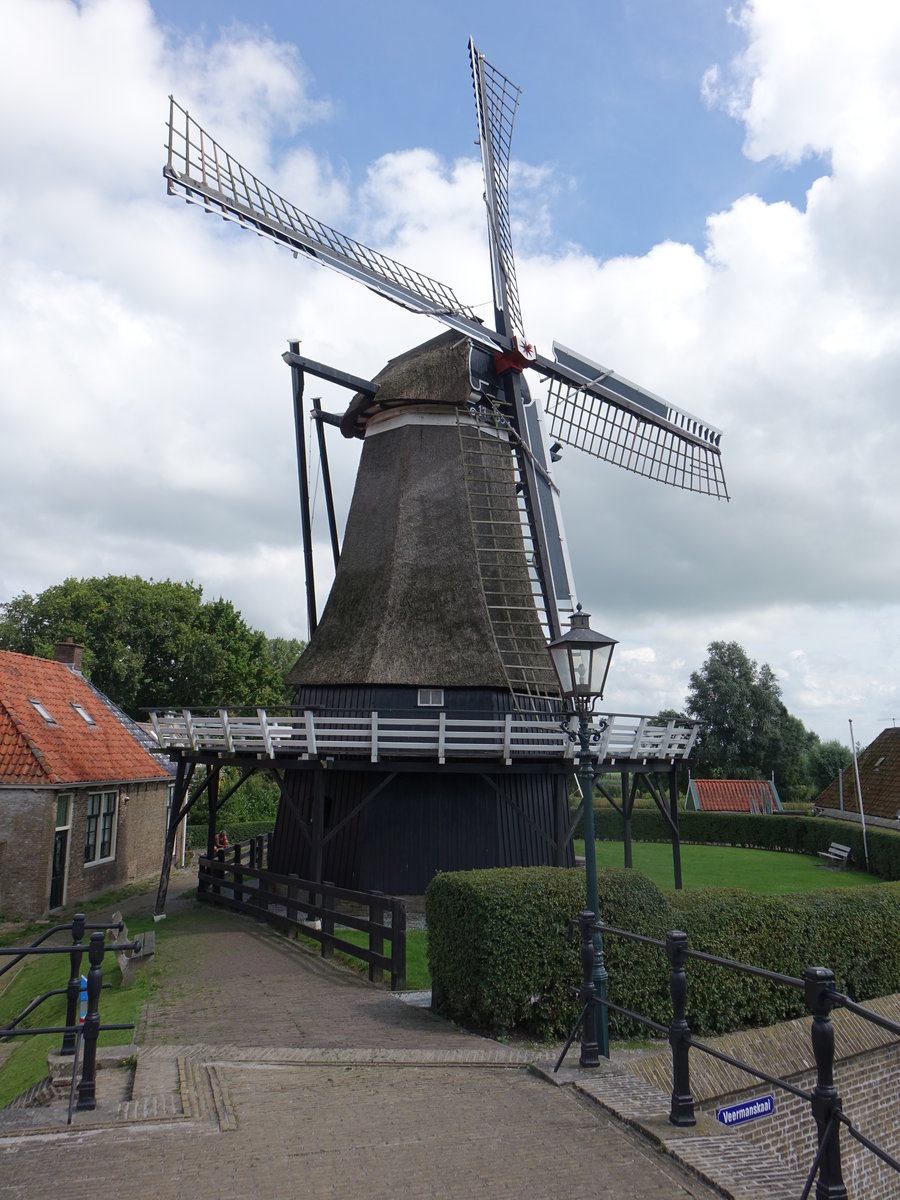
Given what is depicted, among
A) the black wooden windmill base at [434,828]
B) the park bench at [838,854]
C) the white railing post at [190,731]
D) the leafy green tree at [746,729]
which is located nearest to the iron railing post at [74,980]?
the black wooden windmill base at [434,828]

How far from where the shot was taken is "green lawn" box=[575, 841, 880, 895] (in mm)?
19766

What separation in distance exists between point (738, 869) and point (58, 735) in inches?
694

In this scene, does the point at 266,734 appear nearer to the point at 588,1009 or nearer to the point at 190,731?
the point at 190,731

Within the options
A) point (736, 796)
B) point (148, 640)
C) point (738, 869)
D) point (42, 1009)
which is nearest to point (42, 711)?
point (42, 1009)

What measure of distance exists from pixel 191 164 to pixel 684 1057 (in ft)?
51.2

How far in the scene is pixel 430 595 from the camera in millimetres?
15094

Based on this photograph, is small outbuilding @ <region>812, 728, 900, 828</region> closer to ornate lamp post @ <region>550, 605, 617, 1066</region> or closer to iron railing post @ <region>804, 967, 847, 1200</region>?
ornate lamp post @ <region>550, 605, 617, 1066</region>

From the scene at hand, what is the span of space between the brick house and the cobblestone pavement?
31.5 ft

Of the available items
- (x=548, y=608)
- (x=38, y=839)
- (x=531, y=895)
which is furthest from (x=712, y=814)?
(x=531, y=895)

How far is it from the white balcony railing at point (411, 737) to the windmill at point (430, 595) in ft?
0.72

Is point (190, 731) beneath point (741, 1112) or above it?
above

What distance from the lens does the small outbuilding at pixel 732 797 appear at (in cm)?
4031

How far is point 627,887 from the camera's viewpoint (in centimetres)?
804

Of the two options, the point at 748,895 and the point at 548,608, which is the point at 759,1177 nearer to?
the point at 748,895
